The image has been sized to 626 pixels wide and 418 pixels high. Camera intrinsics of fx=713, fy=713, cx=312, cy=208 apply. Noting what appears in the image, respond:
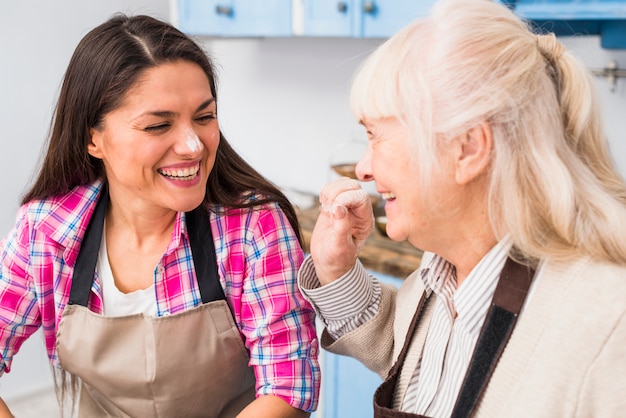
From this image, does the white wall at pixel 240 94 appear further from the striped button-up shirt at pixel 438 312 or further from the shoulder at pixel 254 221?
the striped button-up shirt at pixel 438 312

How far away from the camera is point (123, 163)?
133 centimetres

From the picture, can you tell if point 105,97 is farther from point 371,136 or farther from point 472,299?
point 472,299

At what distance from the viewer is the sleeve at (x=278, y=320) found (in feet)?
4.33

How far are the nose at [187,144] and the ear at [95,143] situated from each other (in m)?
0.17

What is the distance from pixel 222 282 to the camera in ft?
4.52

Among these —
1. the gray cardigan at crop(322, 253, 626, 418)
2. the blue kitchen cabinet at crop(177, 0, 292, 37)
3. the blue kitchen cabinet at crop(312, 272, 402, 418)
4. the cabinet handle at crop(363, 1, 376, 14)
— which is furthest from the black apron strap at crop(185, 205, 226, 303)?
the blue kitchen cabinet at crop(177, 0, 292, 37)

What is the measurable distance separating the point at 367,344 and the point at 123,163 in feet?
1.85

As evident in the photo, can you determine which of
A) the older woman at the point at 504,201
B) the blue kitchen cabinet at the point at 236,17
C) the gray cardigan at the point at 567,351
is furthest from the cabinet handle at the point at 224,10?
the gray cardigan at the point at 567,351

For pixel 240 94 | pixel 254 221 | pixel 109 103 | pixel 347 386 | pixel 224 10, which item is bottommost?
pixel 347 386

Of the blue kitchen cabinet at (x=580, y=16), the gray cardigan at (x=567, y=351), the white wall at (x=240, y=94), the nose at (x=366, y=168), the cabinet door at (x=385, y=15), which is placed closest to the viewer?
the gray cardigan at (x=567, y=351)

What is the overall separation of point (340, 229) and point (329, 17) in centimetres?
135

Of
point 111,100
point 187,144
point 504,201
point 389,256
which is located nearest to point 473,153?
point 504,201

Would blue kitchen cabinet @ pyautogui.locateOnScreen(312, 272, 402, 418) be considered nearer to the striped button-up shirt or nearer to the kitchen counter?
the kitchen counter

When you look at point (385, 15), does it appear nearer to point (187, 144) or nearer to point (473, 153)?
point (187, 144)
